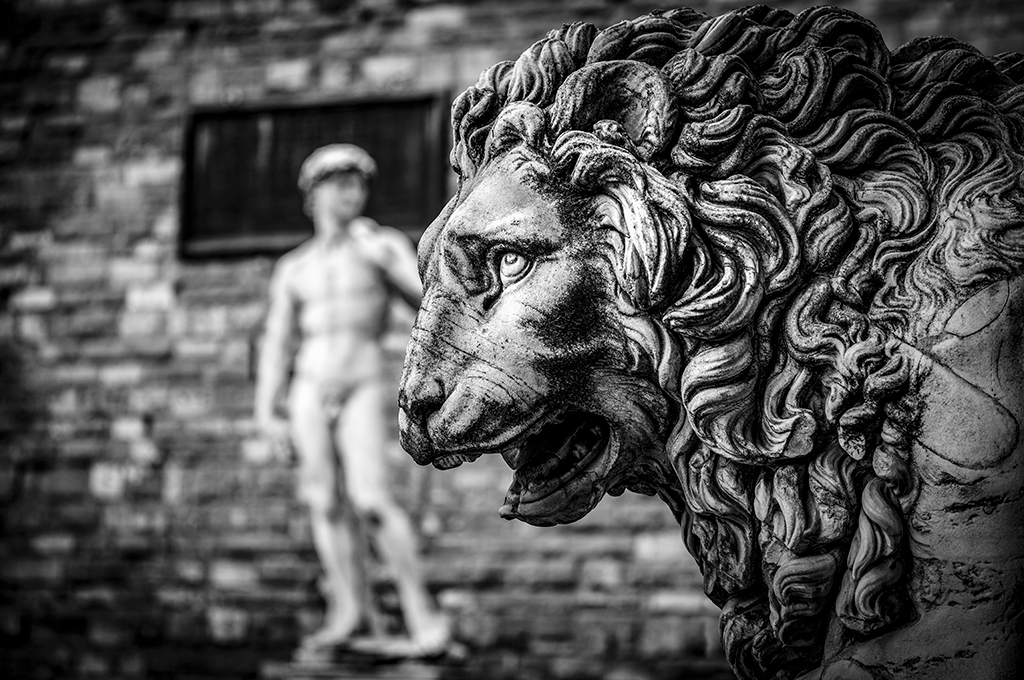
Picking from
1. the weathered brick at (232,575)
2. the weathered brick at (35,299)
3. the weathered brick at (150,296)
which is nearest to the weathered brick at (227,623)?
the weathered brick at (232,575)

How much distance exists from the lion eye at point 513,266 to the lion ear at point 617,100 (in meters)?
0.12

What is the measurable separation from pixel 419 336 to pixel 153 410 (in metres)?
8.05

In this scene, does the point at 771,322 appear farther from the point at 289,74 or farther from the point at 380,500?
the point at 289,74

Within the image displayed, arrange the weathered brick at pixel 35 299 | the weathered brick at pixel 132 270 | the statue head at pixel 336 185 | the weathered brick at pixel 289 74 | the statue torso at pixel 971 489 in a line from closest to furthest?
the statue torso at pixel 971 489 < the statue head at pixel 336 185 < the weathered brick at pixel 289 74 < the weathered brick at pixel 132 270 < the weathered brick at pixel 35 299

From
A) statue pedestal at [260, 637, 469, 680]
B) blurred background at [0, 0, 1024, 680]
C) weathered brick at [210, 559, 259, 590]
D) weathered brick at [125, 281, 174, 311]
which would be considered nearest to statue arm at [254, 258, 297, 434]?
statue pedestal at [260, 637, 469, 680]

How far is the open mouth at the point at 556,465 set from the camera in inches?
54.2

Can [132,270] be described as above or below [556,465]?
above

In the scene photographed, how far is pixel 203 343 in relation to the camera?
9031mm

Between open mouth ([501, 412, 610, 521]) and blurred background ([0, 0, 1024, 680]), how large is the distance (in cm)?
673

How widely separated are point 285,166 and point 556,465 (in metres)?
7.95

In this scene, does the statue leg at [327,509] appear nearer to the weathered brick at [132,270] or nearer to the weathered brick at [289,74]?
the weathered brick at [132,270]

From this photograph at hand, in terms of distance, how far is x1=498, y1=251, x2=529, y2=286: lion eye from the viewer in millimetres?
1340

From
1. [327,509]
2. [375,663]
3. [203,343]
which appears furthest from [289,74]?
[375,663]

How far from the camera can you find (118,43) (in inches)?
377
